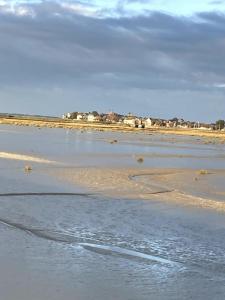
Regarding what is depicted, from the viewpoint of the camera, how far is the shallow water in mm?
7793

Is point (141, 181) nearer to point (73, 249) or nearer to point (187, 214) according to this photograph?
point (187, 214)

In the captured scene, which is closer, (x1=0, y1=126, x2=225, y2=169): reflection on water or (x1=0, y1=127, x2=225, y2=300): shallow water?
(x1=0, y1=127, x2=225, y2=300): shallow water

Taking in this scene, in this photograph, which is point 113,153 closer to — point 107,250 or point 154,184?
point 154,184

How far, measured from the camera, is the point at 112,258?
31.6 feet

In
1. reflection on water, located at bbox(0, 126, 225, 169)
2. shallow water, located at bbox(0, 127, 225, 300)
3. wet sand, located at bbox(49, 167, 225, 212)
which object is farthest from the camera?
reflection on water, located at bbox(0, 126, 225, 169)

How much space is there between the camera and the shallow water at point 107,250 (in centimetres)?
779

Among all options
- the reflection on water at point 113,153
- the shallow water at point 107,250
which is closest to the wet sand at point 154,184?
the shallow water at point 107,250

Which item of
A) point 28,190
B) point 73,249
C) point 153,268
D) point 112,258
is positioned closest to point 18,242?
point 73,249

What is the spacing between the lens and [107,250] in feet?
33.6

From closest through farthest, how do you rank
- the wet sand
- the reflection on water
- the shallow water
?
the shallow water
the wet sand
the reflection on water

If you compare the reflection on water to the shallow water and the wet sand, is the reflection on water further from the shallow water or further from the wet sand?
the shallow water

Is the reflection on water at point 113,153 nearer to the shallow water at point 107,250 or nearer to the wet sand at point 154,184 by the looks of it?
the wet sand at point 154,184

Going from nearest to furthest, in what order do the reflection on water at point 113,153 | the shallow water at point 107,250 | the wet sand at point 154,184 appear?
the shallow water at point 107,250 < the wet sand at point 154,184 < the reflection on water at point 113,153

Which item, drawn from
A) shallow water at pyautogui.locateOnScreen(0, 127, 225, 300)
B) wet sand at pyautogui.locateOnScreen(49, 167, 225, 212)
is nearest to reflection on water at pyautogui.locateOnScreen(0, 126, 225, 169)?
wet sand at pyautogui.locateOnScreen(49, 167, 225, 212)
